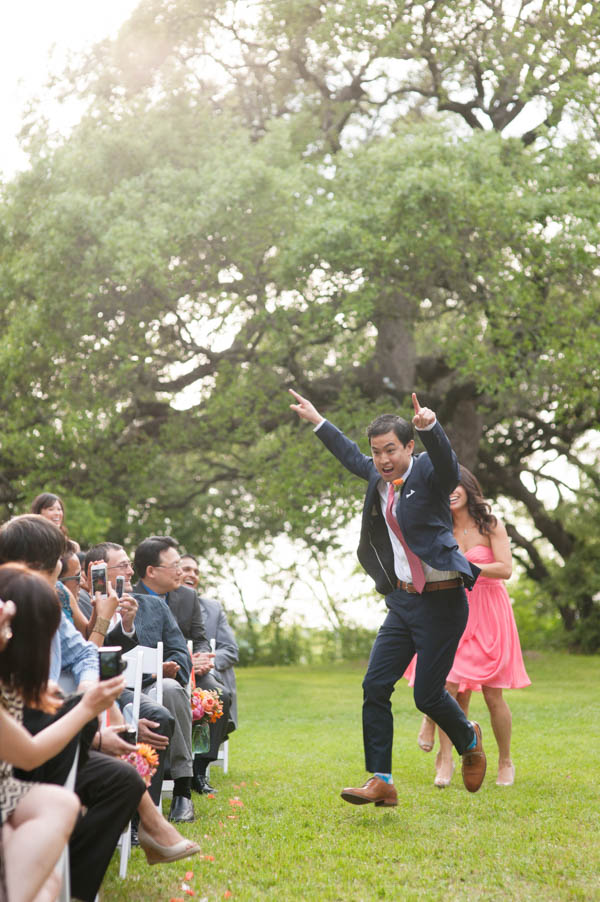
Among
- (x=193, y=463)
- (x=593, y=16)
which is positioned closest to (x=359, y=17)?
(x=593, y=16)

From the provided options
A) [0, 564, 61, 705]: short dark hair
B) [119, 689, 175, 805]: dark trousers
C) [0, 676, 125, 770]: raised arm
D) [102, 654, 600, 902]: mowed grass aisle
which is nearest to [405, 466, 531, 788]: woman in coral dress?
[102, 654, 600, 902]: mowed grass aisle

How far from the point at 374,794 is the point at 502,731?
58.0 inches

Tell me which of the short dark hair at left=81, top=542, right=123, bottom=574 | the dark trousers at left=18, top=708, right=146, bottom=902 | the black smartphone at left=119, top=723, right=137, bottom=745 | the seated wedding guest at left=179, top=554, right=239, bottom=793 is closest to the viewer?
the dark trousers at left=18, top=708, right=146, bottom=902

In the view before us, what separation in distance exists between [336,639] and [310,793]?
18.4 m

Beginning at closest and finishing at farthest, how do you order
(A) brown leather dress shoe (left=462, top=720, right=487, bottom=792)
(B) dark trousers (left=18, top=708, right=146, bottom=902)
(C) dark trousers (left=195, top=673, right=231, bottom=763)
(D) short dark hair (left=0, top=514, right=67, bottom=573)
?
1. (B) dark trousers (left=18, top=708, right=146, bottom=902)
2. (D) short dark hair (left=0, top=514, right=67, bottom=573)
3. (A) brown leather dress shoe (left=462, top=720, right=487, bottom=792)
4. (C) dark trousers (left=195, top=673, right=231, bottom=763)

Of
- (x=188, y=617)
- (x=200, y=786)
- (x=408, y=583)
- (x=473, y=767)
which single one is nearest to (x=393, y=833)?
(x=473, y=767)

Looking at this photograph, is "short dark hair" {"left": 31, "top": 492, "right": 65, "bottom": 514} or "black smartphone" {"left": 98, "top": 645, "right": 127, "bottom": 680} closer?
"black smartphone" {"left": 98, "top": 645, "right": 127, "bottom": 680}

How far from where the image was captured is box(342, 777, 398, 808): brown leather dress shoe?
5.20 m

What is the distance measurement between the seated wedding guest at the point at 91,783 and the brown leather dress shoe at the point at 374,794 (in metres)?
1.38

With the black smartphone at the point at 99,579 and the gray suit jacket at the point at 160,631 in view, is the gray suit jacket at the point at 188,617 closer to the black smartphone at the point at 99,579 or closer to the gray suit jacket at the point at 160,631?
the gray suit jacket at the point at 160,631

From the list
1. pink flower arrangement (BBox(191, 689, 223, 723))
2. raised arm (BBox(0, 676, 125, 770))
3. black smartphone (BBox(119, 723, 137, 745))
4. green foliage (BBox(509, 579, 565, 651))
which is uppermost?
raised arm (BBox(0, 676, 125, 770))

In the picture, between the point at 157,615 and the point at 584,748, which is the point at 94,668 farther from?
the point at 584,748

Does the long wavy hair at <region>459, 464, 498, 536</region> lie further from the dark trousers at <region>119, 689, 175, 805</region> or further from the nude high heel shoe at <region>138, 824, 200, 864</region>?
the nude high heel shoe at <region>138, 824, 200, 864</region>

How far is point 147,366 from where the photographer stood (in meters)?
16.0
